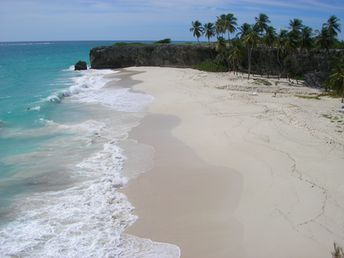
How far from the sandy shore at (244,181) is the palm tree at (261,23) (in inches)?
945

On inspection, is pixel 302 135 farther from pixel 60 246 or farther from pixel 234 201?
pixel 60 246

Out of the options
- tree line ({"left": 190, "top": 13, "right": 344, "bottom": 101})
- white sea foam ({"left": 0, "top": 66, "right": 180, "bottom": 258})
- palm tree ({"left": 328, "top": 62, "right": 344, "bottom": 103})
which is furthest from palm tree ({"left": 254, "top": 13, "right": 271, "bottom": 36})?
white sea foam ({"left": 0, "top": 66, "right": 180, "bottom": 258})

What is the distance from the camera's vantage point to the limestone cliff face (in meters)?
65.9

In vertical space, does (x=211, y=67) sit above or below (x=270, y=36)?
below

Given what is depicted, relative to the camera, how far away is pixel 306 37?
50281 mm

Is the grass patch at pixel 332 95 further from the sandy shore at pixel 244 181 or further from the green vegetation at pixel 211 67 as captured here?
the green vegetation at pixel 211 67

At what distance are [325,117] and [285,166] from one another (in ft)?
38.9

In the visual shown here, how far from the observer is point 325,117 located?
92.8 ft

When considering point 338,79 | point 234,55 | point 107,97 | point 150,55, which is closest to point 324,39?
point 234,55

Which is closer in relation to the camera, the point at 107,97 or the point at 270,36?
the point at 107,97

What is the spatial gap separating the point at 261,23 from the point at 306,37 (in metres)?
7.28

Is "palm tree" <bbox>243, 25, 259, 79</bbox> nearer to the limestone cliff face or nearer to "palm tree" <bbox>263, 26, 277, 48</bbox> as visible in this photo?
"palm tree" <bbox>263, 26, 277, 48</bbox>

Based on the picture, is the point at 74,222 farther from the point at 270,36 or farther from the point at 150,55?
the point at 150,55

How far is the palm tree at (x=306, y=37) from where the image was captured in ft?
164
